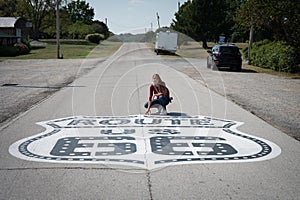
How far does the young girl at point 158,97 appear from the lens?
8984 mm

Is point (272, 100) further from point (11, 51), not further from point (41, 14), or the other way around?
point (41, 14)

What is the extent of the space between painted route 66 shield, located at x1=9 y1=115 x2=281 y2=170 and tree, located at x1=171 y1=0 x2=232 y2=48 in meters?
45.1

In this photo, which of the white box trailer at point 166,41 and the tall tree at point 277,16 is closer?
the tall tree at point 277,16

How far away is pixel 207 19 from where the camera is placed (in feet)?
170

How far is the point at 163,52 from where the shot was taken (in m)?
45.6

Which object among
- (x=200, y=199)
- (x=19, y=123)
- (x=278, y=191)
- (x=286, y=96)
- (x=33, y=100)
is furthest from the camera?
(x=286, y=96)

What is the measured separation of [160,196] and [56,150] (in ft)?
8.41

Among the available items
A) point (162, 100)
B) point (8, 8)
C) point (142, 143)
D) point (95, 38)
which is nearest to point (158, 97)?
point (162, 100)

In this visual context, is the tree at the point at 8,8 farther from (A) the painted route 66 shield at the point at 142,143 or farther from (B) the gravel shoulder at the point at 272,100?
(A) the painted route 66 shield at the point at 142,143

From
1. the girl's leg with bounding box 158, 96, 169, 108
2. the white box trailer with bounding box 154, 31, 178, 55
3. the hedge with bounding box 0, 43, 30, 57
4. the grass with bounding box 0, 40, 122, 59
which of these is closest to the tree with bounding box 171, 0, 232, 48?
the white box trailer with bounding box 154, 31, 178, 55

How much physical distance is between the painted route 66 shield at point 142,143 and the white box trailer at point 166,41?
118 feet

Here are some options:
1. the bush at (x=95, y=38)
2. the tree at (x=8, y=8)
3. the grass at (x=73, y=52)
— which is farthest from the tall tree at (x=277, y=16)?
the tree at (x=8, y=8)

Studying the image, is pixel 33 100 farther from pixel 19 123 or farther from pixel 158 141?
pixel 158 141

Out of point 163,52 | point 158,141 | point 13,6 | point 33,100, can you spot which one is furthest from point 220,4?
point 13,6
